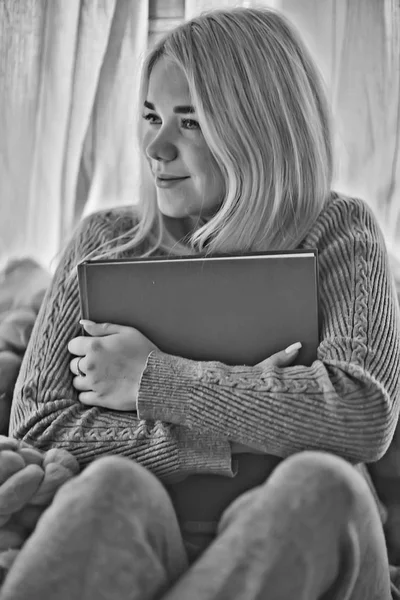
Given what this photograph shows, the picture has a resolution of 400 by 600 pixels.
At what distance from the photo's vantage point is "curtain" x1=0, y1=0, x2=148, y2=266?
1455mm

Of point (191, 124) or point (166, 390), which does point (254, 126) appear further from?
point (166, 390)

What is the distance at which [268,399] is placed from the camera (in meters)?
0.96

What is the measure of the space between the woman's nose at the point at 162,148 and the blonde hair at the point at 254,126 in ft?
0.20

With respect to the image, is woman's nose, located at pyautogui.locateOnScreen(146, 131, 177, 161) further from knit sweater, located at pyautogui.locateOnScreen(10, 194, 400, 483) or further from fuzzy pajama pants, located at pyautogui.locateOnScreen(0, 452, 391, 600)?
fuzzy pajama pants, located at pyautogui.locateOnScreen(0, 452, 391, 600)

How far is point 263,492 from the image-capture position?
0.72 meters

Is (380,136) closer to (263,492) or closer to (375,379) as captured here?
(375,379)

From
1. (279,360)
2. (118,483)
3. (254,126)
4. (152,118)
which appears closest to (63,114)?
(152,118)

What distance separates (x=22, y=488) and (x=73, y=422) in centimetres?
17

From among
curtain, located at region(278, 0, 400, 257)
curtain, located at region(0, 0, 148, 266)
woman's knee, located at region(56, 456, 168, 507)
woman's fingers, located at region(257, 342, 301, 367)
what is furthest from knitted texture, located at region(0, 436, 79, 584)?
curtain, located at region(278, 0, 400, 257)

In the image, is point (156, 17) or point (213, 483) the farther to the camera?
point (156, 17)

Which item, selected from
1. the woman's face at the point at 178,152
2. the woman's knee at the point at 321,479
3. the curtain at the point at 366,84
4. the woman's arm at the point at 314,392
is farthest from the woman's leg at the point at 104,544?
the curtain at the point at 366,84

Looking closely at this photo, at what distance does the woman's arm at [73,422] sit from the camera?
39.0 inches

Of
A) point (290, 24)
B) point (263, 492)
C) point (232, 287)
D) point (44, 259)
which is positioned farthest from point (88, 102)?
point (263, 492)

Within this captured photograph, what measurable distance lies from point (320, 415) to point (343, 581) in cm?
23
